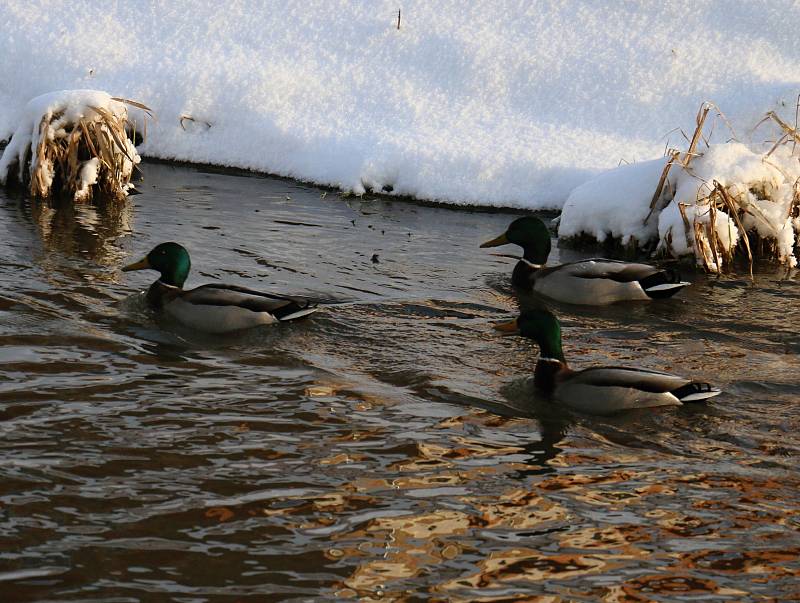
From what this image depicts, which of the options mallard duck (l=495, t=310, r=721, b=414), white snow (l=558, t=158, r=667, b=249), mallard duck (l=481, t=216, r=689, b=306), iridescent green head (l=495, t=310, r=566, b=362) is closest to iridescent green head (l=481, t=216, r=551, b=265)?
mallard duck (l=481, t=216, r=689, b=306)

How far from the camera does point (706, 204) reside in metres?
9.78

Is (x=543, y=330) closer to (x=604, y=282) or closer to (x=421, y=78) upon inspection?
(x=604, y=282)

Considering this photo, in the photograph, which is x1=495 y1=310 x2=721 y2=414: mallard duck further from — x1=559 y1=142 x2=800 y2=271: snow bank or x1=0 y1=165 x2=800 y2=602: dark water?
x1=559 y1=142 x2=800 y2=271: snow bank

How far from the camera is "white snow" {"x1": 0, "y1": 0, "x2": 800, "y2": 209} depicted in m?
12.5

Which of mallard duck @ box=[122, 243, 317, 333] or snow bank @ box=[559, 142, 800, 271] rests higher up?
snow bank @ box=[559, 142, 800, 271]

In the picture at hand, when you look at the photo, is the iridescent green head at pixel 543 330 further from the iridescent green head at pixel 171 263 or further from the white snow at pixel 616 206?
the white snow at pixel 616 206

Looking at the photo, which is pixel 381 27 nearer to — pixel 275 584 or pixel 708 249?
pixel 708 249

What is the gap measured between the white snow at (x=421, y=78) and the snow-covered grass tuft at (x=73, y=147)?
2.15m

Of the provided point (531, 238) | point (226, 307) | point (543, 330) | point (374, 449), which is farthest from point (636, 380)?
point (531, 238)

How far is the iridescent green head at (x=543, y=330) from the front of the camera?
680 centimetres

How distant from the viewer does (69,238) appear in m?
9.73

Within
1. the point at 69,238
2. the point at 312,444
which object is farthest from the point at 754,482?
the point at 69,238

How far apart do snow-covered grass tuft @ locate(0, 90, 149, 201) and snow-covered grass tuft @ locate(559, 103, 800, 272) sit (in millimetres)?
4368

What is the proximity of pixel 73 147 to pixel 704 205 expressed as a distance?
5814 millimetres
